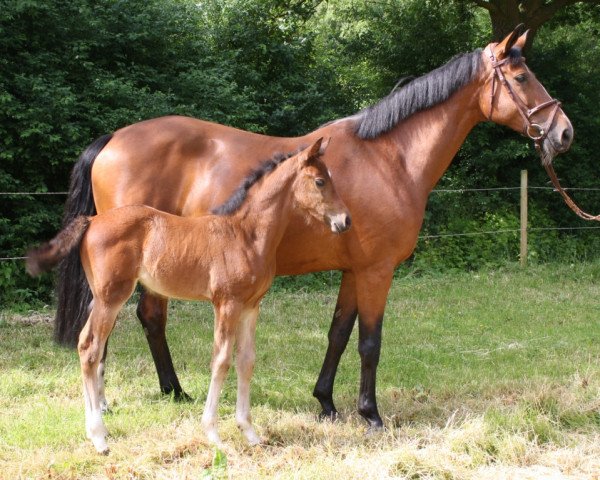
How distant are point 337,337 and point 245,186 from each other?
52.0 inches

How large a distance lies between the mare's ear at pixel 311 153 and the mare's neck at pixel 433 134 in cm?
88

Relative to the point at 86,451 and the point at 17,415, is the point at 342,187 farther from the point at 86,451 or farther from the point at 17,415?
the point at 17,415

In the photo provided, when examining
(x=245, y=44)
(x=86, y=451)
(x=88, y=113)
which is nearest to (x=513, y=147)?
(x=245, y=44)

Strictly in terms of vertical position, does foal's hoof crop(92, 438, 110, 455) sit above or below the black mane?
below

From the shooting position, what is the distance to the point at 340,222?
3.75 m

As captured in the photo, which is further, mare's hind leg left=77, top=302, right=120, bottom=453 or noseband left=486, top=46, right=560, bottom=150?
noseband left=486, top=46, right=560, bottom=150

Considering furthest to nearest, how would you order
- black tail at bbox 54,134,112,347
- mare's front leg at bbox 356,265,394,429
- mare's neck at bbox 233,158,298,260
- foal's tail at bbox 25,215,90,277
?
black tail at bbox 54,134,112,347, mare's front leg at bbox 356,265,394,429, mare's neck at bbox 233,158,298,260, foal's tail at bbox 25,215,90,277

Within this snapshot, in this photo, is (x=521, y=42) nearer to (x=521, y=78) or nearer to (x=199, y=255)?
(x=521, y=78)

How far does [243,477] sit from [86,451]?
0.92m

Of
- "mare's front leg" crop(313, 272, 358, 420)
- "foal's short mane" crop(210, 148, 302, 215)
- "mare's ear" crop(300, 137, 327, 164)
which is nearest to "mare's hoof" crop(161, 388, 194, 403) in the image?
"mare's front leg" crop(313, 272, 358, 420)

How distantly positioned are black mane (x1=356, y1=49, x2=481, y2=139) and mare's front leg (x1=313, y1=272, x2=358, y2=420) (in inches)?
39.7

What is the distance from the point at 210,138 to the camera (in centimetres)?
479

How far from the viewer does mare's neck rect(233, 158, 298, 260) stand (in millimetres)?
3836

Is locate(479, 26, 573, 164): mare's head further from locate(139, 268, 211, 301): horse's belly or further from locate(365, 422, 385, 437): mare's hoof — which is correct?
locate(139, 268, 211, 301): horse's belly
